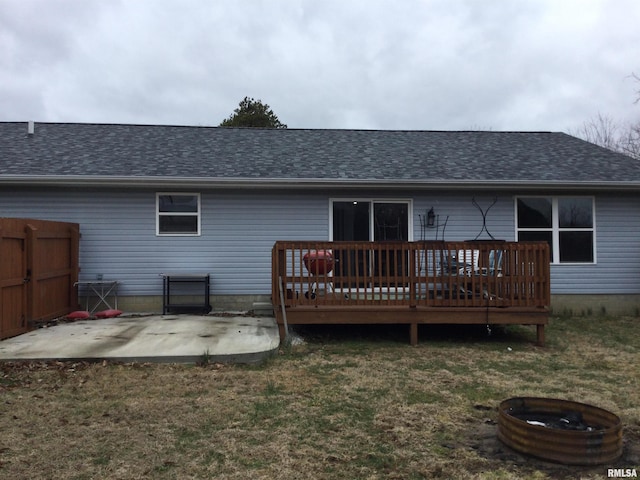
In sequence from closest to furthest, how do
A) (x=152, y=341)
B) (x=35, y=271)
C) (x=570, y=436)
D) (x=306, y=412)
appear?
(x=570, y=436), (x=306, y=412), (x=152, y=341), (x=35, y=271)

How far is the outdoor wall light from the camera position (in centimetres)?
909

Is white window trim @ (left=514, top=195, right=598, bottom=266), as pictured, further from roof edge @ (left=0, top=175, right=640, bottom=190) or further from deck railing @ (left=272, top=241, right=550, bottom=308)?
deck railing @ (left=272, top=241, right=550, bottom=308)

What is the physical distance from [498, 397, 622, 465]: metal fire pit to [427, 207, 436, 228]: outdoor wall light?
18.9 ft

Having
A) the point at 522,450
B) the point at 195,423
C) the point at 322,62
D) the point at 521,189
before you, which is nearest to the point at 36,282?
the point at 195,423

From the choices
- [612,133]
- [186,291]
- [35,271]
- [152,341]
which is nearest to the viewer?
[152,341]

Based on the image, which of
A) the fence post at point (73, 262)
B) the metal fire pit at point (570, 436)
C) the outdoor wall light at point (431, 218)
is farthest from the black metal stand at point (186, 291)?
the metal fire pit at point (570, 436)

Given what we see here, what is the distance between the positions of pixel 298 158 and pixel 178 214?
2658 mm

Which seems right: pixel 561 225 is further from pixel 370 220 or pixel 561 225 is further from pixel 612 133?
pixel 612 133

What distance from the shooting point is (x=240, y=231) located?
8930mm

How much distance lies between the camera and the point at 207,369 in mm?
5234

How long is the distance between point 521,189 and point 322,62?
1198cm

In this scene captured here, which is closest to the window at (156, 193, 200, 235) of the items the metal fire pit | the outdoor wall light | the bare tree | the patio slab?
the patio slab

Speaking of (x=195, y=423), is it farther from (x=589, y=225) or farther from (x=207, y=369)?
(x=589, y=225)

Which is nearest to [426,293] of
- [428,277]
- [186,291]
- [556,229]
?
[428,277]
